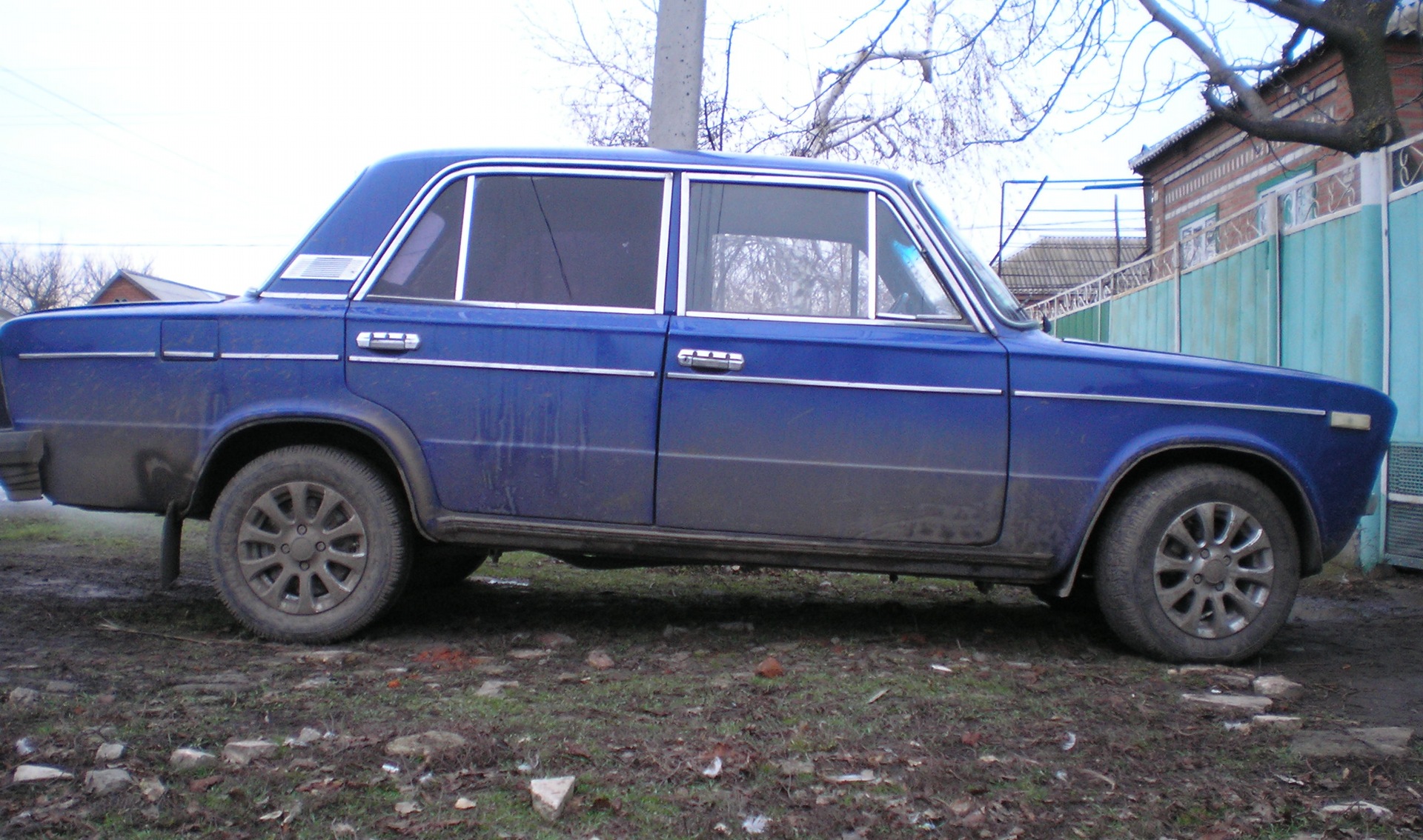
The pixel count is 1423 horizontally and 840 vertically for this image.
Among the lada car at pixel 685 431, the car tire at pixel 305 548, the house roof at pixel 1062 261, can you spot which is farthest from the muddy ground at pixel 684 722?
the house roof at pixel 1062 261

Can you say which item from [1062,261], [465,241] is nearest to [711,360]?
[465,241]

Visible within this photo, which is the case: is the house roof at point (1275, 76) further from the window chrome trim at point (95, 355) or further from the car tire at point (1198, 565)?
the window chrome trim at point (95, 355)

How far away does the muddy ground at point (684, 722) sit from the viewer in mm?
2354

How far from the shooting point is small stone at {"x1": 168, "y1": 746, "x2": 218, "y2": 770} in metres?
2.56

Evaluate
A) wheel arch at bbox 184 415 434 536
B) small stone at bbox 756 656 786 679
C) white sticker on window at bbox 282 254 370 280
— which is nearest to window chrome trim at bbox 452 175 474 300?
white sticker on window at bbox 282 254 370 280

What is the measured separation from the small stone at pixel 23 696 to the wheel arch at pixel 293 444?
39.2 inches

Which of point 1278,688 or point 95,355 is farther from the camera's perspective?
point 95,355

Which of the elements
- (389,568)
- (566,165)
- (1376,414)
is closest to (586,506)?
(389,568)

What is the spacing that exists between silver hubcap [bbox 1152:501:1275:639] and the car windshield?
3.20ft

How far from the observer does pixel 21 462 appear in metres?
3.93

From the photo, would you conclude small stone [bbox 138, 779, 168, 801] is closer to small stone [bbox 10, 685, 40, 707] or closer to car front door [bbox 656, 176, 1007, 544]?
small stone [bbox 10, 685, 40, 707]

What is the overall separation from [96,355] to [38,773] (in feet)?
6.60

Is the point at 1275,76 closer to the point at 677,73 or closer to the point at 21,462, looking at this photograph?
the point at 677,73

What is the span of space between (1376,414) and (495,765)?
11.5 feet
